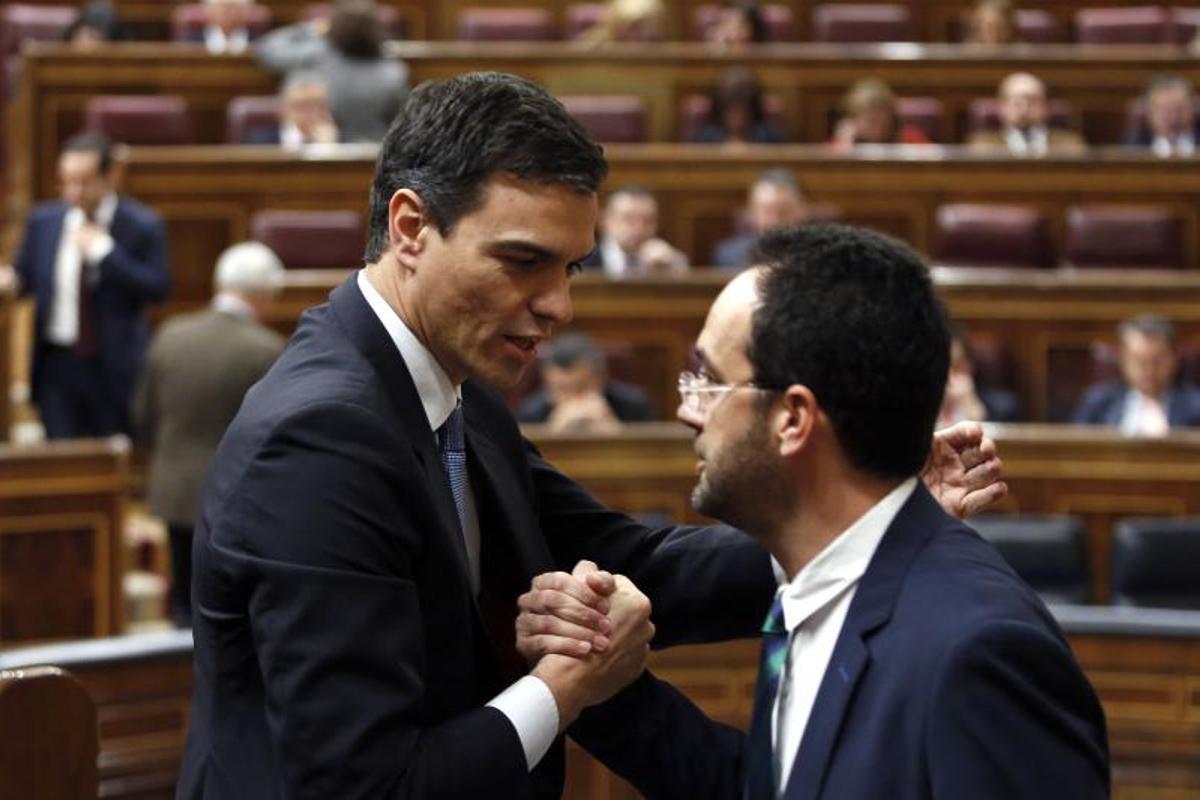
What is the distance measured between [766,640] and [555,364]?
303cm

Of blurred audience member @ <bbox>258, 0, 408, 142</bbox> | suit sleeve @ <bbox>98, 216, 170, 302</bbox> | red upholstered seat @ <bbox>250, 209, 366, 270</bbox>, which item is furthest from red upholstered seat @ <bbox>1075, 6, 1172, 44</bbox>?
suit sleeve @ <bbox>98, 216, 170, 302</bbox>

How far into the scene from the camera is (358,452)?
1249 millimetres

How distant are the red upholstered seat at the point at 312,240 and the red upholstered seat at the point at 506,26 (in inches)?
64.2

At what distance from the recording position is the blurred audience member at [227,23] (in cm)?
624

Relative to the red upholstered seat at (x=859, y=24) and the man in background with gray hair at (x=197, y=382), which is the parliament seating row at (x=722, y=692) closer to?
the man in background with gray hair at (x=197, y=382)

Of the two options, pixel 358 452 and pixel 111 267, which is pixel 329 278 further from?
pixel 358 452

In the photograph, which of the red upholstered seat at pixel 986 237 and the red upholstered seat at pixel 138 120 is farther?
the red upholstered seat at pixel 138 120

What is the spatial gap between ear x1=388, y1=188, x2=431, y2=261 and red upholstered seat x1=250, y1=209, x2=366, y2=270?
388 cm

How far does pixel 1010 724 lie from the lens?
3.59ft

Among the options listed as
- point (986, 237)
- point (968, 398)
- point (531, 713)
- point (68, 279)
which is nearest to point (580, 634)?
point (531, 713)

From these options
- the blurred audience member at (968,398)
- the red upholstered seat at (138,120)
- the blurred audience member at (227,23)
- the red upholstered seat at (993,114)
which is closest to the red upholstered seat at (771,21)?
the red upholstered seat at (993,114)

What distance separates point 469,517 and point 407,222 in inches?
8.7

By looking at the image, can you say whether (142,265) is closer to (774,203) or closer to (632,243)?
(632,243)

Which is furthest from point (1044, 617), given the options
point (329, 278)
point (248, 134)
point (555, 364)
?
point (248, 134)
